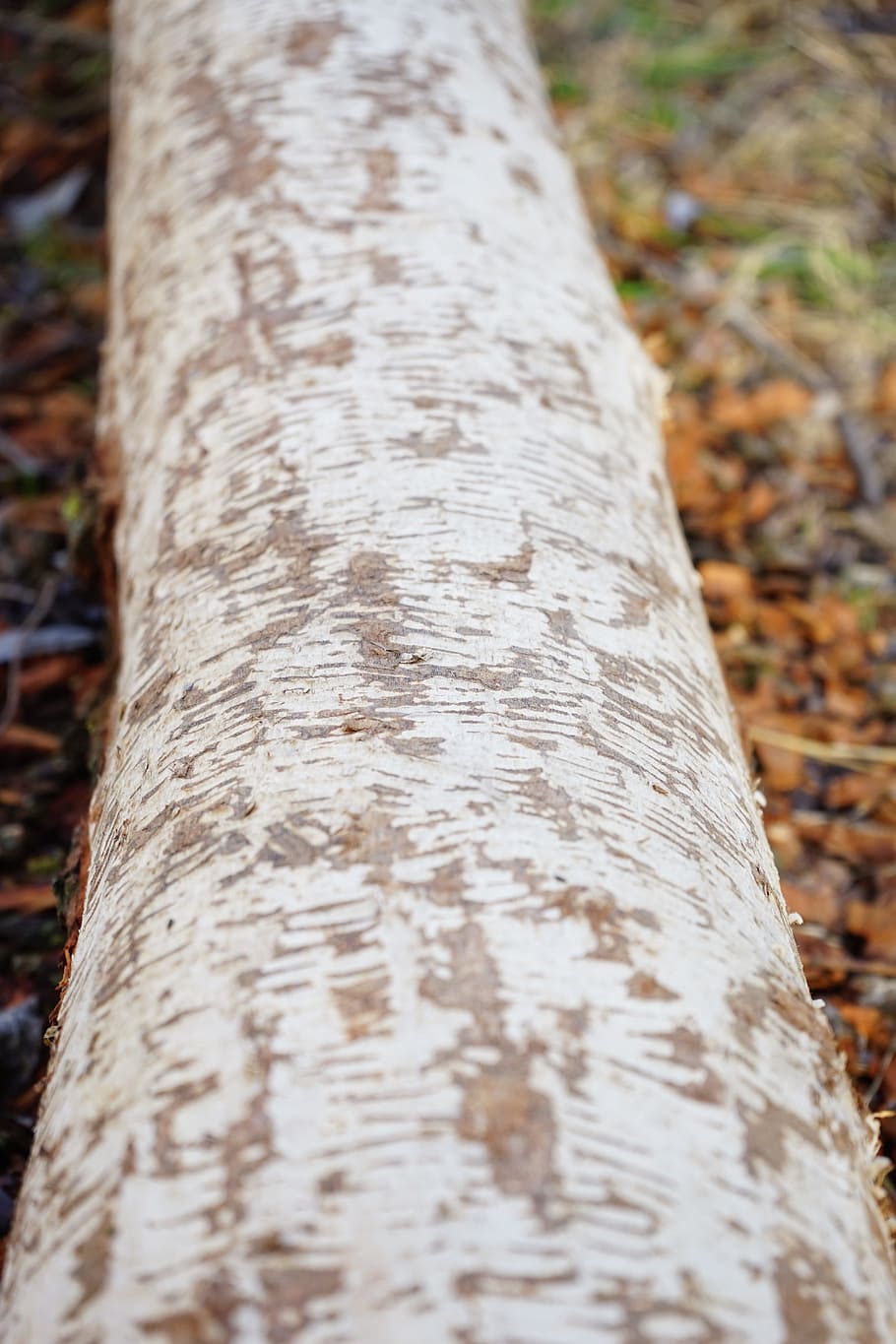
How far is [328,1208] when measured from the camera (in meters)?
0.84

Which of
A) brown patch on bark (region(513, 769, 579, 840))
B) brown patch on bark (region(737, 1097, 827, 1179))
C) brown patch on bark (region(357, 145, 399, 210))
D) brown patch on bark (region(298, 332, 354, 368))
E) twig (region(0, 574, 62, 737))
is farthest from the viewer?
twig (region(0, 574, 62, 737))

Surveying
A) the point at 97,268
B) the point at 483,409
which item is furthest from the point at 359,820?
the point at 97,268

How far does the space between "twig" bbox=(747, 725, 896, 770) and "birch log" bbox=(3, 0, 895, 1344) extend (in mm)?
785

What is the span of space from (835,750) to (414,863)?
4.97 ft

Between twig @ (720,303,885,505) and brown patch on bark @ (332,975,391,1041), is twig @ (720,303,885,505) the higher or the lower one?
the higher one

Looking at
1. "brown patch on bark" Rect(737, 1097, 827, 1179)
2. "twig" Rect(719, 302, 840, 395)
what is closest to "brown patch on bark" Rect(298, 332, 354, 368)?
"brown patch on bark" Rect(737, 1097, 827, 1179)

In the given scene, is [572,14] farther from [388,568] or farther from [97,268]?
[388,568]

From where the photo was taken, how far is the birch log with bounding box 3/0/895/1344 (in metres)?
0.84

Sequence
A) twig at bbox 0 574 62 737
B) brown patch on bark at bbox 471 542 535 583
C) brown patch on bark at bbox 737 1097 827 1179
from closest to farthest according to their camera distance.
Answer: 1. brown patch on bark at bbox 737 1097 827 1179
2. brown patch on bark at bbox 471 542 535 583
3. twig at bbox 0 574 62 737

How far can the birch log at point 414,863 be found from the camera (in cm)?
84

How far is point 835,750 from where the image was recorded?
232 centimetres

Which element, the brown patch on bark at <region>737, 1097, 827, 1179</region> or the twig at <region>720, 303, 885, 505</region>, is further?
the twig at <region>720, 303, 885, 505</region>

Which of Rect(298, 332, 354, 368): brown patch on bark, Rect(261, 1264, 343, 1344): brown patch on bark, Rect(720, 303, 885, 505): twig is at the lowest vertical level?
Rect(261, 1264, 343, 1344): brown patch on bark

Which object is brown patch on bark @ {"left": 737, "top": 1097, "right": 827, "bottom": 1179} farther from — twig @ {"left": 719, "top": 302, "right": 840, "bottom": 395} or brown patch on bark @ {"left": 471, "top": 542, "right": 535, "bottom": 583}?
twig @ {"left": 719, "top": 302, "right": 840, "bottom": 395}
